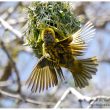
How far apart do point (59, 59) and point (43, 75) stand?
5.3 inches

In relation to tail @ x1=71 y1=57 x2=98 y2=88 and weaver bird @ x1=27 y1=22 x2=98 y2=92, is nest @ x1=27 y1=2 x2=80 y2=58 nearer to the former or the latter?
weaver bird @ x1=27 y1=22 x2=98 y2=92

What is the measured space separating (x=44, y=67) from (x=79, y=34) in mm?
250

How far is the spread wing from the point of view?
2.21 metres

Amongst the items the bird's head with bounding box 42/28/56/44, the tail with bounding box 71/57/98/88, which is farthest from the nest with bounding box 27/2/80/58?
the tail with bounding box 71/57/98/88

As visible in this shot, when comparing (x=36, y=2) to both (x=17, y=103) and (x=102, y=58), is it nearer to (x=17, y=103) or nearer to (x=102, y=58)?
(x=17, y=103)

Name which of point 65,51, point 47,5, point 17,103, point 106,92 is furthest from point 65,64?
point 106,92

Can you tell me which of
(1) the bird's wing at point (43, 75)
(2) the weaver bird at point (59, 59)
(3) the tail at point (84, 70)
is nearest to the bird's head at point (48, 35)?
(2) the weaver bird at point (59, 59)

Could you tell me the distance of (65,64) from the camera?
2.29 metres

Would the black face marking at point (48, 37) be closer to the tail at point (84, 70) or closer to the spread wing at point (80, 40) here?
the spread wing at point (80, 40)

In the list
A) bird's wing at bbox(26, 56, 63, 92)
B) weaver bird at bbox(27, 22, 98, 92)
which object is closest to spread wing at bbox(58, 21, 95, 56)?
weaver bird at bbox(27, 22, 98, 92)

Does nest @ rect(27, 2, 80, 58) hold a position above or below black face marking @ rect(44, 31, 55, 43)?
above

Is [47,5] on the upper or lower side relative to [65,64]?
upper

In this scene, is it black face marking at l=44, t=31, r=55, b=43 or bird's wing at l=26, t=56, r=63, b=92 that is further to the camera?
bird's wing at l=26, t=56, r=63, b=92

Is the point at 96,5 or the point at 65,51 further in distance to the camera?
the point at 96,5
